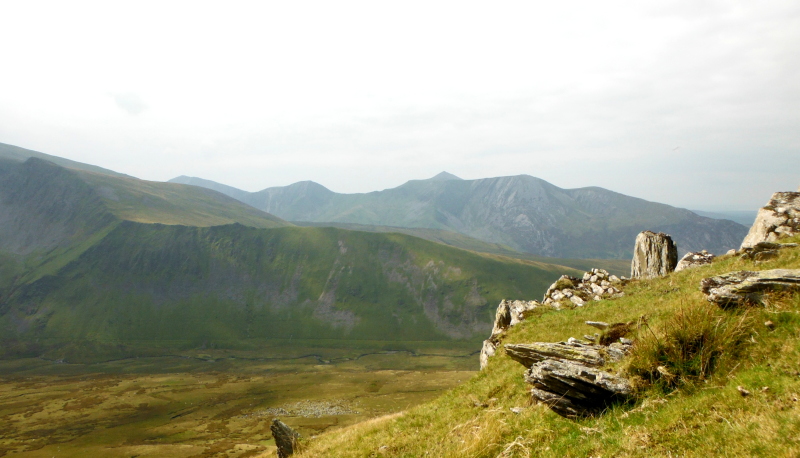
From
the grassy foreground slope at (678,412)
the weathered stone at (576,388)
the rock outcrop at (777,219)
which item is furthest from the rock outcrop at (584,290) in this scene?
the weathered stone at (576,388)

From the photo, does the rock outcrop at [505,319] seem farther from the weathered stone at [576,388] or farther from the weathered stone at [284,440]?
the weathered stone at [576,388]

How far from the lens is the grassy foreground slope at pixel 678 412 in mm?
9148

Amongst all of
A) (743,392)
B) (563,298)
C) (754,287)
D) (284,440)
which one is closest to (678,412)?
(743,392)

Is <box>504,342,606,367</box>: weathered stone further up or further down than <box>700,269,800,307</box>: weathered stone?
further down

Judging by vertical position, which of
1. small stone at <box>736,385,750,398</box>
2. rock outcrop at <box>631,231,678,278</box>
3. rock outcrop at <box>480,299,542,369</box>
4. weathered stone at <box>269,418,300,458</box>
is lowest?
weathered stone at <box>269,418,300,458</box>

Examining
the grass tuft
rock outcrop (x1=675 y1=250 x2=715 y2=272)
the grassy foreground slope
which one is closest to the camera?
the grassy foreground slope

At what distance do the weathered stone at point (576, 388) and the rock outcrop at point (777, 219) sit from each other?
23.0 m

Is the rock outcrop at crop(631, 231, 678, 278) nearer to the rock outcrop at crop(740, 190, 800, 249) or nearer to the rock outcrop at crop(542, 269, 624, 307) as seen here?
the rock outcrop at crop(542, 269, 624, 307)

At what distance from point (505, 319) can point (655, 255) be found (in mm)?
17304

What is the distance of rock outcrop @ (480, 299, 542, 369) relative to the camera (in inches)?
1233

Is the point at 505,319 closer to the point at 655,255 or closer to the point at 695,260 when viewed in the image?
the point at 695,260

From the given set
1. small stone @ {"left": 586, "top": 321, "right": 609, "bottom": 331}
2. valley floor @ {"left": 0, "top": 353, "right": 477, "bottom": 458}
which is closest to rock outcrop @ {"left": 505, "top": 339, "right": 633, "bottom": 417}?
small stone @ {"left": 586, "top": 321, "right": 609, "bottom": 331}

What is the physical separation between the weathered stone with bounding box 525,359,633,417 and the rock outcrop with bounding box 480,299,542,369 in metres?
15.8

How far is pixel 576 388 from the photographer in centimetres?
1359
